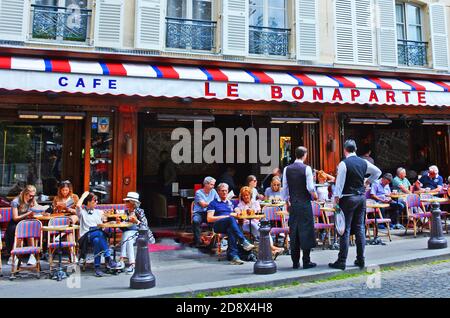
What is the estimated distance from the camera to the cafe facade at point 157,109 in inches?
306

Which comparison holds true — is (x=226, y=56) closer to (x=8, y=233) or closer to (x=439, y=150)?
(x=8, y=233)

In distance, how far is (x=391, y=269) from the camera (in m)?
6.18

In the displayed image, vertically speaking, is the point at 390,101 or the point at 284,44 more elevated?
the point at 284,44

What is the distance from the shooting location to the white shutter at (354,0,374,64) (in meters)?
→ 10.8

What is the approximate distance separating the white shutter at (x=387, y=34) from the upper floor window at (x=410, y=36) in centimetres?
48

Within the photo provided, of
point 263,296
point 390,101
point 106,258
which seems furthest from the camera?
point 390,101

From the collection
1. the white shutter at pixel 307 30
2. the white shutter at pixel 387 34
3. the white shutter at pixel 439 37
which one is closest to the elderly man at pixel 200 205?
the white shutter at pixel 307 30

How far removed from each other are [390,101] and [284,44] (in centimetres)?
292

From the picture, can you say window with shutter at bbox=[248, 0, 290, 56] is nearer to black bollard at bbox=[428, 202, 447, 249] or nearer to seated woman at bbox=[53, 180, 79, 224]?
black bollard at bbox=[428, 202, 447, 249]

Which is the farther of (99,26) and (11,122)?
(11,122)

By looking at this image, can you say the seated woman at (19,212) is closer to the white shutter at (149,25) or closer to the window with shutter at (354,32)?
the white shutter at (149,25)
